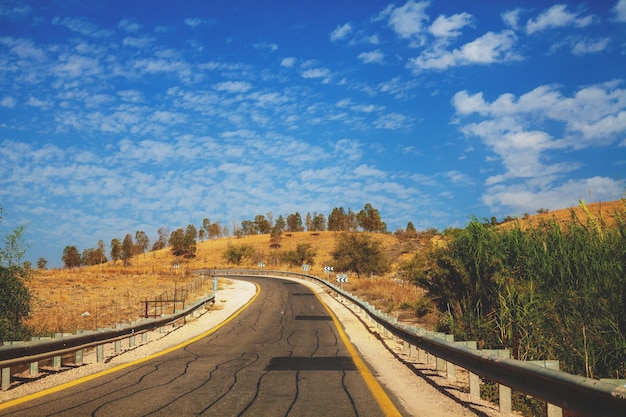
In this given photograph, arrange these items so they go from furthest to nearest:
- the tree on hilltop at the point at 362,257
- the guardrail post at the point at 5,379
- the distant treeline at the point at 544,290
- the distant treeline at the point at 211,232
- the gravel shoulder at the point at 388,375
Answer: the distant treeline at the point at 211,232
the tree on hilltop at the point at 362,257
the distant treeline at the point at 544,290
the guardrail post at the point at 5,379
the gravel shoulder at the point at 388,375

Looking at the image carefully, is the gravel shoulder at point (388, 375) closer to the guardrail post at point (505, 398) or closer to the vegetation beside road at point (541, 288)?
the guardrail post at point (505, 398)

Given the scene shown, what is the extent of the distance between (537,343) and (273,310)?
16818 mm

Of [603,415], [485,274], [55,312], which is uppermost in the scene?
[485,274]

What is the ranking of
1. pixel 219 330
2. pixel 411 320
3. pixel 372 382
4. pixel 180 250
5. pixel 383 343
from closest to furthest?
pixel 372 382 → pixel 383 343 → pixel 219 330 → pixel 411 320 → pixel 180 250

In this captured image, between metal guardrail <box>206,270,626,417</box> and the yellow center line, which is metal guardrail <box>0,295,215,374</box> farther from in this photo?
metal guardrail <box>206,270,626,417</box>

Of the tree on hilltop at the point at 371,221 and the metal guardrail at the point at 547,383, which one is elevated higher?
the tree on hilltop at the point at 371,221

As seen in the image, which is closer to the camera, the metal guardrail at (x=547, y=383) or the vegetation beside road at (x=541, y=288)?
the metal guardrail at (x=547, y=383)

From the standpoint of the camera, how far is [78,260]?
153250 millimetres

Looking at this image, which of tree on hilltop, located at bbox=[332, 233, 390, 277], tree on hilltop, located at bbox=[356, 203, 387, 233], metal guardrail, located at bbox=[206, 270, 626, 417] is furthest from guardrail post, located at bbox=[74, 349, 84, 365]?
tree on hilltop, located at bbox=[356, 203, 387, 233]

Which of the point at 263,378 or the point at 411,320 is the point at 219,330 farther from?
the point at 263,378

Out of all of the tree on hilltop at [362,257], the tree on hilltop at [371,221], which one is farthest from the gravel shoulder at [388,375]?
the tree on hilltop at [371,221]

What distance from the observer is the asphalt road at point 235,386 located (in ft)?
18.8

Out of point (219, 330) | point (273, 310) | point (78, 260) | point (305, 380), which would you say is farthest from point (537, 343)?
point (78, 260)

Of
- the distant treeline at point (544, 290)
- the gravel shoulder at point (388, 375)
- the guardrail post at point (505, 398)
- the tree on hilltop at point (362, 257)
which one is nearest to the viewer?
the guardrail post at point (505, 398)
